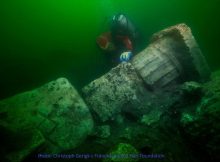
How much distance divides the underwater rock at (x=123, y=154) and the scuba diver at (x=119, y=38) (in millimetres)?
2671

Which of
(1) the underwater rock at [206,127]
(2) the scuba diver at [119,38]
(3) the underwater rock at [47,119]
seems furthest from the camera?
(2) the scuba diver at [119,38]

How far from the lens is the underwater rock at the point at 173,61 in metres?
4.23

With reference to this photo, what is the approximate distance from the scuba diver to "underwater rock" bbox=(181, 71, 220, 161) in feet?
8.10

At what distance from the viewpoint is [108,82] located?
13.7ft

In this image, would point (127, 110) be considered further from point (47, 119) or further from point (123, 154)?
point (47, 119)

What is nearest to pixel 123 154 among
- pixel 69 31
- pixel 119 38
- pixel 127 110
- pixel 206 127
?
pixel 206 127

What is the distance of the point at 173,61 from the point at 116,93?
1.48 metres

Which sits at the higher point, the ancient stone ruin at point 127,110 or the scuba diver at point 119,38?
the scuba diver at point 119,38

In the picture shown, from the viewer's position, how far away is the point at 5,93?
231 inches

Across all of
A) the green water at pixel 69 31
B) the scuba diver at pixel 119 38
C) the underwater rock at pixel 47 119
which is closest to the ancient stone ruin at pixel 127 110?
the underwater rock at pixel 47 119

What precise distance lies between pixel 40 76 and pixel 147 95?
3.35m

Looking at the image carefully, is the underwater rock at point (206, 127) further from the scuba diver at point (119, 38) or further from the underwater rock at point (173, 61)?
the scuba diver at point (119, 38)

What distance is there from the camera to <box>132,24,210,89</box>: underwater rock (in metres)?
4.23

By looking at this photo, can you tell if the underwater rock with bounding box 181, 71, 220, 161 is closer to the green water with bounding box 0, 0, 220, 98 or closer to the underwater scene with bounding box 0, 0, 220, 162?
the underwater scene with bounding box 0, 0, 220, 162
